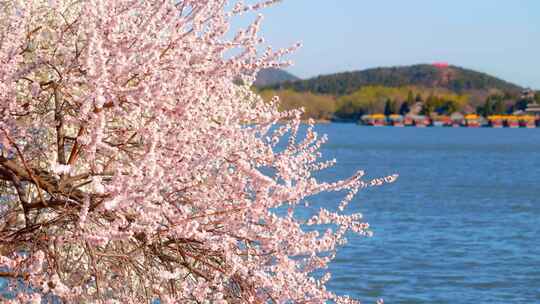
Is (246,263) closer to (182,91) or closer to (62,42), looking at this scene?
(182,91)

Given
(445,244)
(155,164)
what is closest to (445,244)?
(445,244)

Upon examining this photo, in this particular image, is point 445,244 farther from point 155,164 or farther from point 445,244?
point 155,164

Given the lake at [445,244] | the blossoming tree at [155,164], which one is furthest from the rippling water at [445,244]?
the blossoming tree at [155,164]

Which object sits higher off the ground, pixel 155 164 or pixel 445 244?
pixel 155 164

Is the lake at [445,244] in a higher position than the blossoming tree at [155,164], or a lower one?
lower

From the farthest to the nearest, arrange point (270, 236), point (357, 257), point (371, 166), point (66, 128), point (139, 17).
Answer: point (371, 166)
point (357, 257)
point (66, 128)
point (139, 17)
point (270, 236)

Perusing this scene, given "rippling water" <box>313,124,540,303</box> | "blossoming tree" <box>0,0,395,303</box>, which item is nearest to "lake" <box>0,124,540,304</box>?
"rippling water" <box>313,124,540,303</box>

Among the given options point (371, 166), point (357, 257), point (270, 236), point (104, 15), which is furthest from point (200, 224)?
point (371, 166)

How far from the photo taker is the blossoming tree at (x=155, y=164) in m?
6.96

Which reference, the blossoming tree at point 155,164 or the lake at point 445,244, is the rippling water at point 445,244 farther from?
the blossoming tree at point 155,164

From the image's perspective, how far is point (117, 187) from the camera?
20.9 ft

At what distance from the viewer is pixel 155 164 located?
22.0 feet

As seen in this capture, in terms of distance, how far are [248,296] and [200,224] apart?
2.97ft

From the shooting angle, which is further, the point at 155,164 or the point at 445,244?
the point at 445,244
